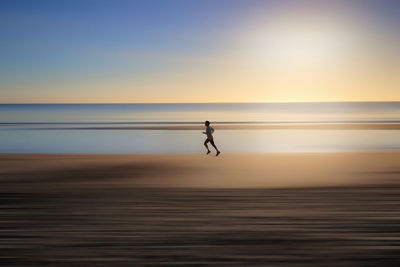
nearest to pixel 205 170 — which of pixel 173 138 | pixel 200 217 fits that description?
pixel 200 217

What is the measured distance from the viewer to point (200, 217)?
703 centimetres

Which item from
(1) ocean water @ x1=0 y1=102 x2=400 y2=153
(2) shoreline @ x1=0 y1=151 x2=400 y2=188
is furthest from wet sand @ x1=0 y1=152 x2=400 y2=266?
(1) ocean water @ x1=0 y1=102 x2=400 y2=153

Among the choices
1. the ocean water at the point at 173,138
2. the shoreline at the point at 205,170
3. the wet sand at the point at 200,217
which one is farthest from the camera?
the ocean water at the point at 173,138

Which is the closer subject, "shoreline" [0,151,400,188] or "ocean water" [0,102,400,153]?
"shoreline" [0,151,400,188]

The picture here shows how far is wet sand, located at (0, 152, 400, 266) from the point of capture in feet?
17.3

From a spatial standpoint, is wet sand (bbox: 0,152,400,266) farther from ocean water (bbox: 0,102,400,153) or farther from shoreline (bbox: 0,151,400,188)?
ocean water (bbox: 0,102,400,153)

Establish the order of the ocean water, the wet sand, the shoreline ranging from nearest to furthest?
the wet sand
the shoreline
the ocean water

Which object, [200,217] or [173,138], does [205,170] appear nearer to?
[200,217]

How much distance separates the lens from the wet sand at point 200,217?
17.3 ft

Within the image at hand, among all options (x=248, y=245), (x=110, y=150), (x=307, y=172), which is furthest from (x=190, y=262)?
(x=110, y=150)

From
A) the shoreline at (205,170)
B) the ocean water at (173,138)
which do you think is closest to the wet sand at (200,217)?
the shoreline at (205,170)

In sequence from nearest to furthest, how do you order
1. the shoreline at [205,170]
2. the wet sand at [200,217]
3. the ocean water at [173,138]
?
the wet sand at [200,217] < the shoreline at [205,170] < the ocean water at [173,138]

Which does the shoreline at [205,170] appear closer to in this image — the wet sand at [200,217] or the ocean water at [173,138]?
the wet sand at [200,217]

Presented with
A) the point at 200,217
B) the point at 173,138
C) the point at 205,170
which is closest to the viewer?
the point at 200,217
